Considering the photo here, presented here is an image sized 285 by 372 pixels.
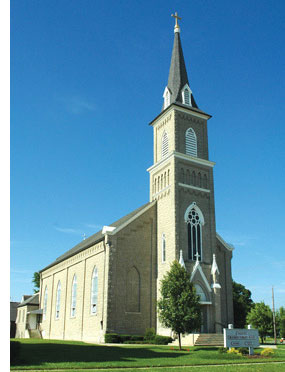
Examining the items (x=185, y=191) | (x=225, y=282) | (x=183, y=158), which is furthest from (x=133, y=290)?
(x=183, y=158)

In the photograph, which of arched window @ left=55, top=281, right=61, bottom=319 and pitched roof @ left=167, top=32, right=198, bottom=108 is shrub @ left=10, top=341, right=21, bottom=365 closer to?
pitched roof @ left=167, top=32, right=198, bottom=108

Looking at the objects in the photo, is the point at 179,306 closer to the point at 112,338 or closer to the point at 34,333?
the point at 112,338

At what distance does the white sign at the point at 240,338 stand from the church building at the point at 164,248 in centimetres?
1230

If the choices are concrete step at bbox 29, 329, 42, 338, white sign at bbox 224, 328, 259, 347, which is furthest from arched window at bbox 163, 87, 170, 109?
concrete step at bbox 29, 329, 42, 338

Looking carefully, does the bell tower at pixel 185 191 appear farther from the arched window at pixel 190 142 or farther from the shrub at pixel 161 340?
the shrub at pixel 161 340

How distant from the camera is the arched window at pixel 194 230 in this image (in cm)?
3725

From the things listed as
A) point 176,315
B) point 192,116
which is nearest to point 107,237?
point 176,315

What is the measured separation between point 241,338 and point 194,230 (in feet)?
53.9

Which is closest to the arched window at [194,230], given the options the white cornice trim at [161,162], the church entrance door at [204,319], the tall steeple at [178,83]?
the church entrance door at [204,319]

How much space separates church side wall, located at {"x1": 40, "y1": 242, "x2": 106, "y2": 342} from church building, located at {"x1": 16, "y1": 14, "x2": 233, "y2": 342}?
0.10m

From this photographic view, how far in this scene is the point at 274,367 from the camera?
1634cm

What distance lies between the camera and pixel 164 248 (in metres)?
37.6

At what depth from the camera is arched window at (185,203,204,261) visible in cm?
3725
